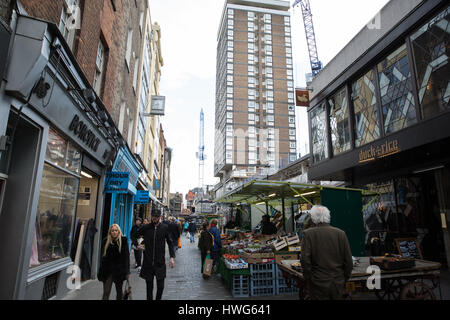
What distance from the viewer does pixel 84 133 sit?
7.15 m

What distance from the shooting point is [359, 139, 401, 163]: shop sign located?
9.78m

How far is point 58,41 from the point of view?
481cm

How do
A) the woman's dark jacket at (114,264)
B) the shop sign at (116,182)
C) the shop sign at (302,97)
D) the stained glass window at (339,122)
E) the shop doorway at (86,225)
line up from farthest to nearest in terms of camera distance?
the shop sign at (302,97), the stained glass window at (339,122), the shop sign at (116,182), the shop doorway at (86,225), the woman's dark jacket at (114,264)

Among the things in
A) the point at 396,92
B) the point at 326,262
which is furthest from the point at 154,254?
the point at 396,92

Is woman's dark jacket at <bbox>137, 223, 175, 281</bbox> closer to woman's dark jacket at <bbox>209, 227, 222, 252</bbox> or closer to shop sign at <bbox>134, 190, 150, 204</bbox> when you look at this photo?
woman's dark jacket at <bbox>209, 227, 222, 252</bbox>

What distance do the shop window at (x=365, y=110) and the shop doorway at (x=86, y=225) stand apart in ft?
36.9

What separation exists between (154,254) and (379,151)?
9.41 meters

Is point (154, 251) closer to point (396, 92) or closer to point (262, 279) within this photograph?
point (262, 279)

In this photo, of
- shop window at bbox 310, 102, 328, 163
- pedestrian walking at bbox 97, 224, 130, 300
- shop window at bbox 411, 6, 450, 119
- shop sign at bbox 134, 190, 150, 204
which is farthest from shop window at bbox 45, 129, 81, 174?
shop window at bbox 310, 102, 328, 163

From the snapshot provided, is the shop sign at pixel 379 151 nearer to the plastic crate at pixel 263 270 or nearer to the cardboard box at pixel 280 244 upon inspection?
the cardboard box at pixel 280 244

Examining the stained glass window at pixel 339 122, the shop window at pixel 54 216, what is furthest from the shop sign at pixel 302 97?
the shop window at pixel 54 216

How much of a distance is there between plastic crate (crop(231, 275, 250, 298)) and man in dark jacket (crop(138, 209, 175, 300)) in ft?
7.58

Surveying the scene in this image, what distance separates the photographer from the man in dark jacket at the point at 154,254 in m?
5.16
